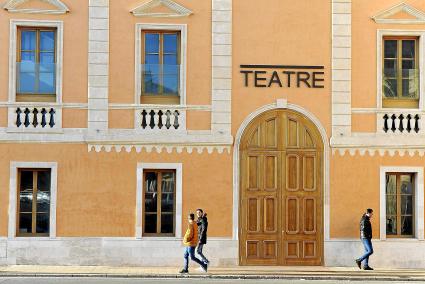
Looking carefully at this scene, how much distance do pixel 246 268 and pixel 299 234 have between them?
1.89 meters

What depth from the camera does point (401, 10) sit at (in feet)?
79.2

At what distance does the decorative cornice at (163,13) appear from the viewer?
23.8 metres

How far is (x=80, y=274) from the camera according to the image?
852 inches

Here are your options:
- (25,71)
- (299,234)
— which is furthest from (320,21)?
(25,71)

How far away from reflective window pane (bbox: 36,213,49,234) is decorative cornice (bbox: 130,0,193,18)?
6.21m

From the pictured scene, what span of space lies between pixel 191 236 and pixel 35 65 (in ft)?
21.4

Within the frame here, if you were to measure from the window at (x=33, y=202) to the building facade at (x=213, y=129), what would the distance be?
39mm

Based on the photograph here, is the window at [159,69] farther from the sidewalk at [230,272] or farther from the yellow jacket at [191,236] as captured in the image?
the sidewalk at [230,272]

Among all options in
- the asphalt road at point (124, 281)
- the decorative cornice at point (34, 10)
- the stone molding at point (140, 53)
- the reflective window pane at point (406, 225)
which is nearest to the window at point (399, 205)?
the reflective window pane at point (406, 225)

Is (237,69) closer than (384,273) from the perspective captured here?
No

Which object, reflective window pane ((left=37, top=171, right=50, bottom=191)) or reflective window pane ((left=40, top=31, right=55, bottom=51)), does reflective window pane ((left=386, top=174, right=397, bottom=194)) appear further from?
reflective window pane ((left=40, top=31, right=55, bottom=51))

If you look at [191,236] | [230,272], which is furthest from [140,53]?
[230,272]

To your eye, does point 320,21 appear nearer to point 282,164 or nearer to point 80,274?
point 282,164

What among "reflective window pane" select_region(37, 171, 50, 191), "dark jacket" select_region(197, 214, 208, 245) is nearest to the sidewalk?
"dark jacket" select_region(197, 214, 208, 245)
